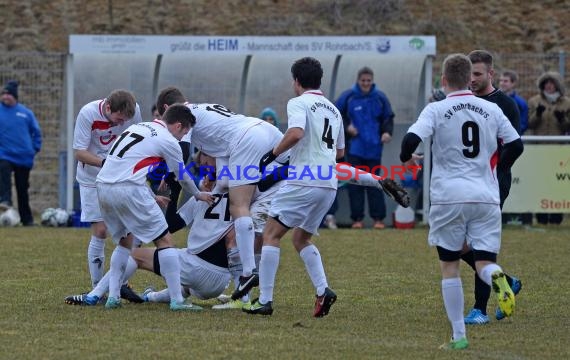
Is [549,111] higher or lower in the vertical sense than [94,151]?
higher

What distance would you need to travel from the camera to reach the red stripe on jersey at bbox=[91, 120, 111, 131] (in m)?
9.93

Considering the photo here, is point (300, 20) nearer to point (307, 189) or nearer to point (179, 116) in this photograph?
point (179, 116)

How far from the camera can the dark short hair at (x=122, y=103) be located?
941 centimetres

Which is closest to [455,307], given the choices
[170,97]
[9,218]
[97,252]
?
[170,97]

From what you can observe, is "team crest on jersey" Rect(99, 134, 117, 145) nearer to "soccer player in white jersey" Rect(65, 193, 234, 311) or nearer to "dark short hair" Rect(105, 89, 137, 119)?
"dark short hair" Rect(105, 89, 137, 119)

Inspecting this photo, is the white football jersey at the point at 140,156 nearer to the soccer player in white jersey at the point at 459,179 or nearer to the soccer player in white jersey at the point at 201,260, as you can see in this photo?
the soccer player in white jersey at the point at 201,260

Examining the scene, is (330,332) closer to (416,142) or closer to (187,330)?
(187,330)

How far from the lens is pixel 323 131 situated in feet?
29.0

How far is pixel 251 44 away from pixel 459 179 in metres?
11.6

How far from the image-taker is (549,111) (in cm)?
1788

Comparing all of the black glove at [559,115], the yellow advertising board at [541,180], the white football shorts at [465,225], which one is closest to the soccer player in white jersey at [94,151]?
the white football shorts at [465,225]

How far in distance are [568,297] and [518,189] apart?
759cm

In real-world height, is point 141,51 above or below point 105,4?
below

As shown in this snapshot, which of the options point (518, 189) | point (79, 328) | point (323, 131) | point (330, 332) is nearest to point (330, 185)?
point (323, 131)
